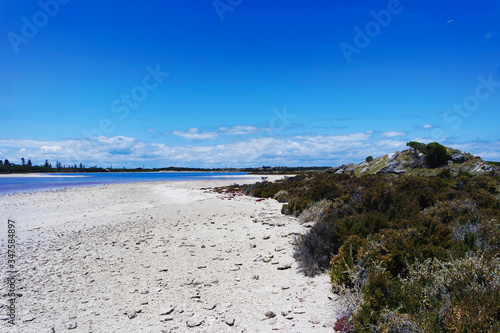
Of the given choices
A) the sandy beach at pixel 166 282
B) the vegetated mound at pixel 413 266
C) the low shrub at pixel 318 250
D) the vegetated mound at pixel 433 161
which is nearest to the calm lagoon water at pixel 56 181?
the sandy beach at pixel 166 282

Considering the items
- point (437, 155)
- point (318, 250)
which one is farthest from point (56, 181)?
point (437, 155)

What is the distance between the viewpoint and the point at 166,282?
5793 mm

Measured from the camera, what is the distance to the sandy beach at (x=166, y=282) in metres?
4.28

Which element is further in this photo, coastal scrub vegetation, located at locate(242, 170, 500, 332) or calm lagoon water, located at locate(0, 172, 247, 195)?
calm lagoon water, located at locate(0, 172, 247, 195)

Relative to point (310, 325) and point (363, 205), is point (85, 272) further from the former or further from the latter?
point (363, 205)

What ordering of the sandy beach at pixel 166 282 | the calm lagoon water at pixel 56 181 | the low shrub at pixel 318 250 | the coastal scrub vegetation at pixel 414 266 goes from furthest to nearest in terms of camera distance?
the calm lagoon water at pixel 56 181
the low shrub at pixel 318 250
the sandy beach at pixel 166 282
the coastal scrub vegetation at pixel 414 266

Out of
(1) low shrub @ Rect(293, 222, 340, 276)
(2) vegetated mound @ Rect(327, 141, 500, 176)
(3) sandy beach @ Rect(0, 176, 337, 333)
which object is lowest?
(3) sandy beach @ Rect(0, 176, 337, 333)

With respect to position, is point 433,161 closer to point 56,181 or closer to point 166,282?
point 166,282

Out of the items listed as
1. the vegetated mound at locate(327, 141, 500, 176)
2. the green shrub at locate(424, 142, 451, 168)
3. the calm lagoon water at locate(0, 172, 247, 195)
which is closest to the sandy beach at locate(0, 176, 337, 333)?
the vegetated mound at locate(327, 141, 500, 176)

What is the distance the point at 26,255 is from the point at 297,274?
773cm

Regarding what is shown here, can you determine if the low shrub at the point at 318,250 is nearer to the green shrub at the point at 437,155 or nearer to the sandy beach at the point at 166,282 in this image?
the sandy beach at the point at 166,282

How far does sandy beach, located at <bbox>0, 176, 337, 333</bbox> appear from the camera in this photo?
4.28m

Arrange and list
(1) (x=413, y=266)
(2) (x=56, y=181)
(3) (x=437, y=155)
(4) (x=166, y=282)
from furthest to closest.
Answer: (2) (x=56, y=181) < (3) (x=437, y=155) < (4) (x=166, y=282) < (1) (x=413, y=266)

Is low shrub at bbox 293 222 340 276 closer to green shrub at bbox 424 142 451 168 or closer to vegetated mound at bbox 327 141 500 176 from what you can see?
vegetated mound at bbox 327 141 500 176
